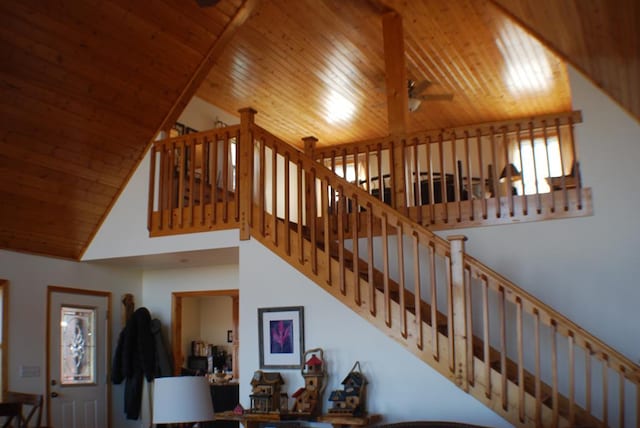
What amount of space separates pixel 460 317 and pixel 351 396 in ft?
3.55

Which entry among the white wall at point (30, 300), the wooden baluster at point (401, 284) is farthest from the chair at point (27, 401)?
the wooden baluster at point (401, 284)

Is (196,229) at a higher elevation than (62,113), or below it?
below

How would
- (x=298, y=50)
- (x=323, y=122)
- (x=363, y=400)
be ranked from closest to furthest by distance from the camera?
(x=363, y=400), (x=298, y=50), (x=323, y=122)

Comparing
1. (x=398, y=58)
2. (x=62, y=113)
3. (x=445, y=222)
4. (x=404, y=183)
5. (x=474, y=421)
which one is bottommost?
(x=474, y=421)

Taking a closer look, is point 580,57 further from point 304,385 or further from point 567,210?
Answer: point 304,385

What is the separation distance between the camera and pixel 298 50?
8016mm

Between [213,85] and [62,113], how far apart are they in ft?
8.41

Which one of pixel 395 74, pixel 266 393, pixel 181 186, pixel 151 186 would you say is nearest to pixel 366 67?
pixel 395 74

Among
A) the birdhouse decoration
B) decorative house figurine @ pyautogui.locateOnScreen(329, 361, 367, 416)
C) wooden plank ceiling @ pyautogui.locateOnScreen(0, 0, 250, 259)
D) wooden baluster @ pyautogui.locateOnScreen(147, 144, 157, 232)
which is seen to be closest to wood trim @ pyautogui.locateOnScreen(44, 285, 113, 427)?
wooden plank ceiling @ pyautogui.locateOnScreen(0, 0, 250, 259)

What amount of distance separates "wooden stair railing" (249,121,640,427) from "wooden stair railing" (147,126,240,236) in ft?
1.16

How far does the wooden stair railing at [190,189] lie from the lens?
657 centimetres

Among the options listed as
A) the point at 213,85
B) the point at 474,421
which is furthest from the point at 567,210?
the point at 213,85

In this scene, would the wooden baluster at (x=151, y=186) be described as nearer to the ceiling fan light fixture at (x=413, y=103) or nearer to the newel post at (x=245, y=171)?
the newel post at (x=245, y=171)

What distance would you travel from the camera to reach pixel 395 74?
723cm
